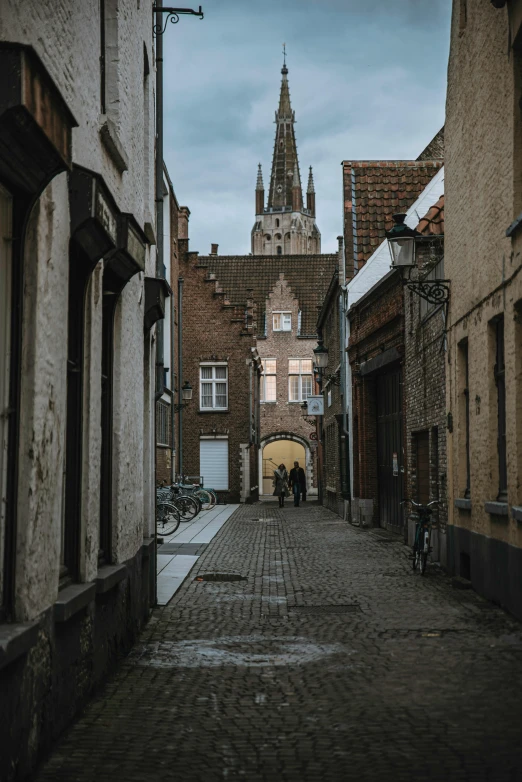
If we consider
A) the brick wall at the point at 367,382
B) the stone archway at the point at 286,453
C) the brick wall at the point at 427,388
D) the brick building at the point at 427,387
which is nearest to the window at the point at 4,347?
the brick building at the point at 427,387

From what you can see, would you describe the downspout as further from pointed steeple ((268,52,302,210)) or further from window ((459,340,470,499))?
pointed steeple ((268,52,302,210))

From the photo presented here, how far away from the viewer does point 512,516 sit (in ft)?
32.7

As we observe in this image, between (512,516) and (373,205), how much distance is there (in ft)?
55.8

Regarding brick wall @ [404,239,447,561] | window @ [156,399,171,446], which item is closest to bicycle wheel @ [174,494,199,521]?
window @ [156,399,171,446]

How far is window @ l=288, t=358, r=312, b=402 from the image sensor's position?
5803cm

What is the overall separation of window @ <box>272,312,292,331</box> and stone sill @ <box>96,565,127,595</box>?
5053 centimetres

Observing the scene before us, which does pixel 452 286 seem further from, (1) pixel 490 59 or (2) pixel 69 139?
(2) pixel 69 139

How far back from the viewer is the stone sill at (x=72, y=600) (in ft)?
18.0

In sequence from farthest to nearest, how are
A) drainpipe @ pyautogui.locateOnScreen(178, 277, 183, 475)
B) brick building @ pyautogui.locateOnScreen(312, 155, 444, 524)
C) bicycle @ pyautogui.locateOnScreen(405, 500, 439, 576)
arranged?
drainpipe @ pyautogui.locateOnScreen(178, 277, 183, 475)
brick building @ pyautogui.locateOnScreen(312, 155, 444, 524)
bicycle @ pyautogui.locateOnScreen(405, 500, 439, 576)

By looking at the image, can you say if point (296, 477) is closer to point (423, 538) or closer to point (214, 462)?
point (214, 462)

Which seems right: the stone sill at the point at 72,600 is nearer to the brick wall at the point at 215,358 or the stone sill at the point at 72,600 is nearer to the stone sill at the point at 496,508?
the stone sill at the point at 496,508

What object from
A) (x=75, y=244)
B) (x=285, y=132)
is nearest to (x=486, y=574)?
(x=75, y=244)

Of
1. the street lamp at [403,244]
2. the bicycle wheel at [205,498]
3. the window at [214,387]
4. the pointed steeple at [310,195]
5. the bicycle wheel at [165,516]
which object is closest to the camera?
the street lamp at [403,244]

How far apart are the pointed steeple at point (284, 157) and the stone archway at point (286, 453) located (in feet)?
212
